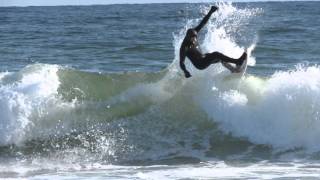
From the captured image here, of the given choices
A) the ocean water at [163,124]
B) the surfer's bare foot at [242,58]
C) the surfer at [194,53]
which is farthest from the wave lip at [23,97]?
the surfer's bare foot at [242,58]

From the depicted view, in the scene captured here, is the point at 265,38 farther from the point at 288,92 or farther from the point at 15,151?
the point at 15,151

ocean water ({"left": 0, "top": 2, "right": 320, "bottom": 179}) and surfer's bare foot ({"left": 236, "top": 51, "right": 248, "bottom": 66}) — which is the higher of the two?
surfer's bare foot ({"left": 236, "top": 51, "right": 248, "bottom": 66})

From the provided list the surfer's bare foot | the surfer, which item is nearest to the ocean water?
the surfer's bare foot

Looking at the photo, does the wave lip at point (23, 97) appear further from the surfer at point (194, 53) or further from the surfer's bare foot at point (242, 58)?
the surfer's bare foot at point (242, 58)

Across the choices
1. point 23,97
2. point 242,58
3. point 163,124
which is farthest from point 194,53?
point 23,97

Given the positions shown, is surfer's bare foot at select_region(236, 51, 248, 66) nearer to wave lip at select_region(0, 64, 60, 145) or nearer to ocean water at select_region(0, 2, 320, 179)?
ocean water at select_region(0, 2, 320, 179)

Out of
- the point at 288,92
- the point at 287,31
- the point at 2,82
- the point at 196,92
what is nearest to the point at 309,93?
the point at 288,92

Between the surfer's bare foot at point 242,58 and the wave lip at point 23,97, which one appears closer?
the surfer's bare foot at point 242,58

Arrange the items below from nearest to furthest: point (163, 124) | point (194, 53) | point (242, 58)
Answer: point (194, 53) → point (242, 58) → point (163, 124)

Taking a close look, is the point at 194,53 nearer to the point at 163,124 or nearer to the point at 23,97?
the point at 163,124

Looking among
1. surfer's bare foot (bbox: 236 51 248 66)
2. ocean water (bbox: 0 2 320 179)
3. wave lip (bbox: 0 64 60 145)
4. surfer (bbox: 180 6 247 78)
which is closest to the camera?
ocean water (bbox: 0 2 320 179)

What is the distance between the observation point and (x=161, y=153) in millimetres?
12500

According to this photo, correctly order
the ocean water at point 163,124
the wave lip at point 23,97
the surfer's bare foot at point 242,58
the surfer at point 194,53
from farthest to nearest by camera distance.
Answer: the wave lip at point 23,97 < the surfer's bare foot at point 242,58 < the surfer at point 194,53 < the ocean water at point 163,124

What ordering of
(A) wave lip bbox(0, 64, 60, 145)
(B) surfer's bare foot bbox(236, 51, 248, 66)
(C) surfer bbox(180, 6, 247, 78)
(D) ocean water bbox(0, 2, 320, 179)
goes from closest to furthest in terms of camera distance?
1. (D) ocean water bbox(0, 2, 320, 179)
2. (C) surfer bbox(180, 6, 247, 78)
3. (B) surfer's bare foot bbox(236, 51, 248, 66)
4. (A) wave lip bbox(0, 64, 60, 145)
